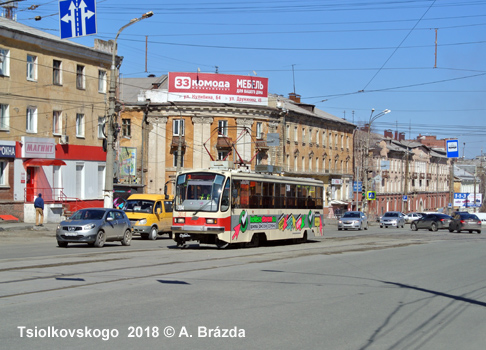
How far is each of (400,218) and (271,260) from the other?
4475 centimetres

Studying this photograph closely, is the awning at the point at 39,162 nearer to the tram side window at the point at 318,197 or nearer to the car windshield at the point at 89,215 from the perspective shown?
the car windshield at the point at 89,215

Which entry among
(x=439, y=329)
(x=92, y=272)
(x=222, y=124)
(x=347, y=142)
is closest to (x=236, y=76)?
(x=222, y=124)

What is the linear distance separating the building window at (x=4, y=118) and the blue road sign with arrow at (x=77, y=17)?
59.7 feet

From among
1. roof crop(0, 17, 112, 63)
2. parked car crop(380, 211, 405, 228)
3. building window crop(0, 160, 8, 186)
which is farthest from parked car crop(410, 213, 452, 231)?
building window crop(0, 160, 8, 186)

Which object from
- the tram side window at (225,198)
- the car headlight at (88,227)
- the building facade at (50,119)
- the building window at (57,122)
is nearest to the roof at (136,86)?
the building facade at (50,119)

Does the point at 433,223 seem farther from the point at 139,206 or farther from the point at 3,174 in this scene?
the point at 3,174

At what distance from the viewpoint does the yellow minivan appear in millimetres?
30922

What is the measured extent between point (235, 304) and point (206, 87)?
54275mm

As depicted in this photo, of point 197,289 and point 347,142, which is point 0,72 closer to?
point 197,289

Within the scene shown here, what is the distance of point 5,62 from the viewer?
38.2m

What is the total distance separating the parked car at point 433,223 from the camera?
176 feet

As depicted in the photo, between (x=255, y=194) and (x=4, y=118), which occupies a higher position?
(x=4, y=118)

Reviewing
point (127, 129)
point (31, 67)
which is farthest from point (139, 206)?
point (127, 129)

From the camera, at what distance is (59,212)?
40125 mm
